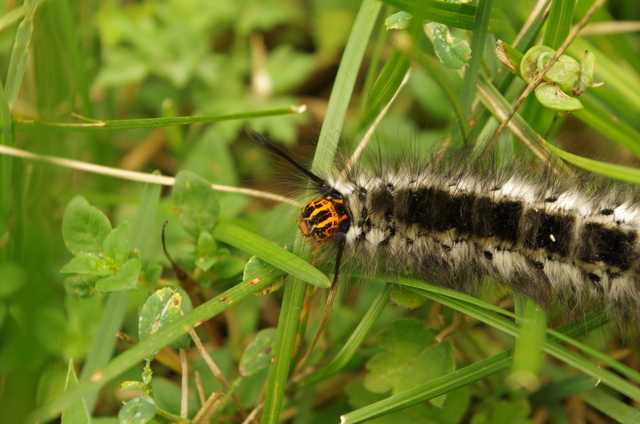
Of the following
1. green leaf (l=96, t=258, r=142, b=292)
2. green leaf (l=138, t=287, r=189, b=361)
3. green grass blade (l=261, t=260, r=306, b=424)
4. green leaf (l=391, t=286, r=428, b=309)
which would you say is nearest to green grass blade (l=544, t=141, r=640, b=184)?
green leaf (l=391, t=286, r=428, b=309)

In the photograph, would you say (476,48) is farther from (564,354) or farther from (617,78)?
(564,354)

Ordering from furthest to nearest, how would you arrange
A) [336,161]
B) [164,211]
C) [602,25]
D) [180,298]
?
[602,25] → [164,211] → [336,161] → [180,298]

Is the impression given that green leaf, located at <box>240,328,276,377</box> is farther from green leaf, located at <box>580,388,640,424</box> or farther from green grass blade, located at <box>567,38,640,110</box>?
green grass blade, located at <box>567,38,640,110</box>

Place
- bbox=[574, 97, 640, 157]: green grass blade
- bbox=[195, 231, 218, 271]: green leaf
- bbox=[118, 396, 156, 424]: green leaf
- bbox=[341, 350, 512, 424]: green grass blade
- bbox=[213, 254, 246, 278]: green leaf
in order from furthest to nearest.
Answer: bbox=[574, 97, 640, 157]: green grass blade < bbox=[213, 254, 246, 278]: green leaf < bbox=[195, 231, 218, 271]: green leaf < bbox=[341, 350, 512, 424]: green grass blade < bbox=[118, 396, 156, 424]: green leaf

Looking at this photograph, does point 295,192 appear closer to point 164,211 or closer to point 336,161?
point 336,161

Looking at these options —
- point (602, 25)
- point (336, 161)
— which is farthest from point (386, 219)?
point (602, 25)

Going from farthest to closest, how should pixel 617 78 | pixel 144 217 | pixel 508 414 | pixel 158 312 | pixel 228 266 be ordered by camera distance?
pixel 617 78 → pixel 144 217 → pixel 228 266 → pixel 508 414 → pixel 158 312

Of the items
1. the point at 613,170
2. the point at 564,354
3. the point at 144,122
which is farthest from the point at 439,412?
the point at 144,122
